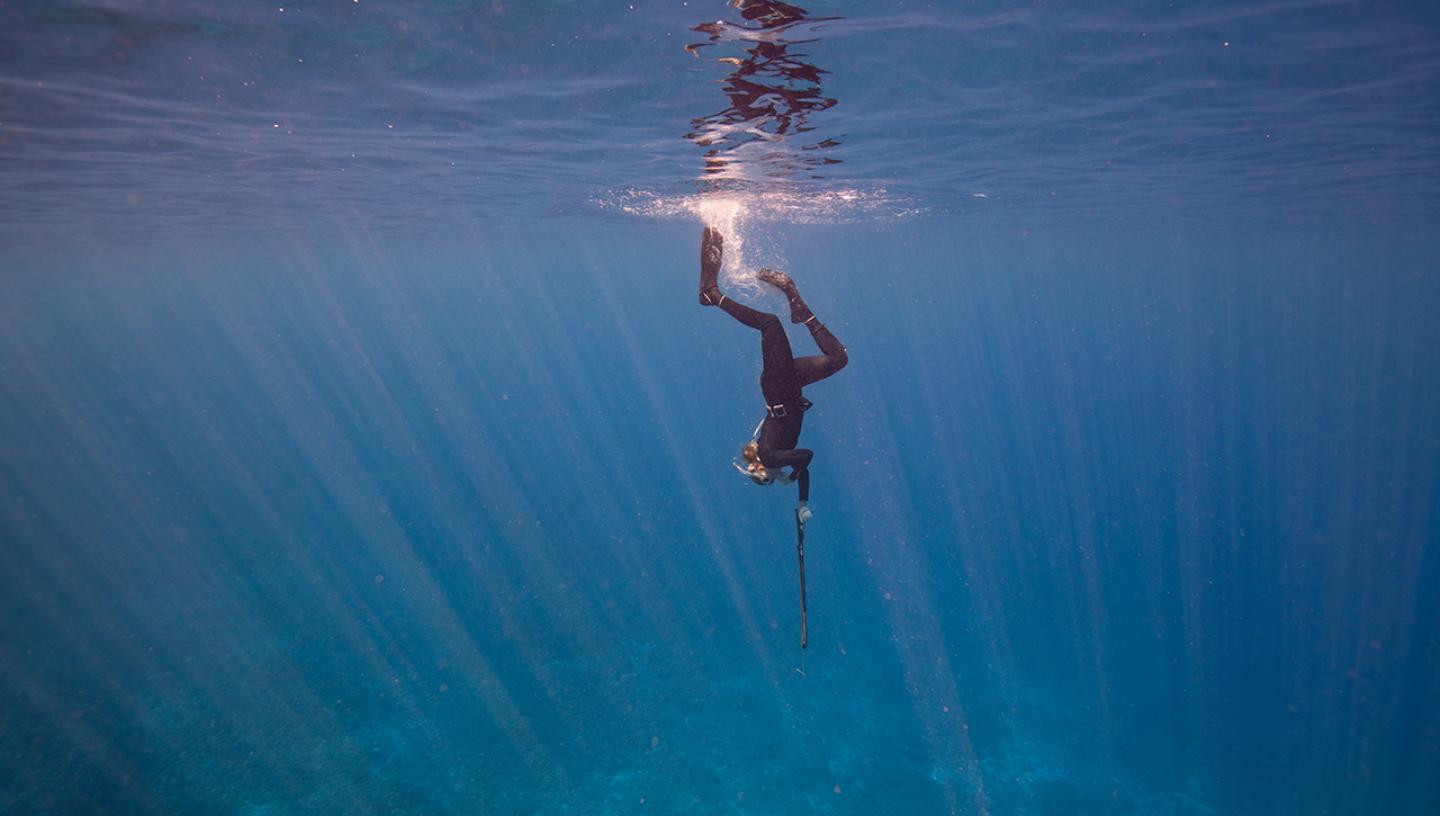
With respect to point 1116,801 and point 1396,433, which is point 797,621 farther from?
point 1396,433

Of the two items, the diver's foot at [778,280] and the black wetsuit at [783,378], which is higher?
the diver's foot at [778,280]

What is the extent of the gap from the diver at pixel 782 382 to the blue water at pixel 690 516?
10.3ft

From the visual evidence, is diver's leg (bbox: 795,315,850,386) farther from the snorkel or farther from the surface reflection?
the surface reflection

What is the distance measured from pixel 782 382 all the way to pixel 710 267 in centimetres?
191

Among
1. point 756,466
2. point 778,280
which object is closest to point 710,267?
point 778,280

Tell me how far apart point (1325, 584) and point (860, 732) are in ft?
70.1

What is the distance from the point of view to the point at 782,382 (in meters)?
7.16

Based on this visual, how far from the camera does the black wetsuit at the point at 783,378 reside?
707 cm

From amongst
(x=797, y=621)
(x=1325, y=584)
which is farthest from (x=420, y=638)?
(x=1325, y=584)

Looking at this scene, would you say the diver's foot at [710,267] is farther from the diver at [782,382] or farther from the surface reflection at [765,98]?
the surface reflection at [765,98]

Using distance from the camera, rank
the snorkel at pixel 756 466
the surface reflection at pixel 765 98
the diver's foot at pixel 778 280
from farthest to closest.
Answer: the diver's foot at pixel 778 280
the surface reflection at pixel 765 98
the snorkel at pixel 756 466

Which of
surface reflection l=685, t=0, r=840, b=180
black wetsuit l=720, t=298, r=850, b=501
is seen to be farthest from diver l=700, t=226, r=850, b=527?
surface reflection l=685, t=0, r=840, b=180

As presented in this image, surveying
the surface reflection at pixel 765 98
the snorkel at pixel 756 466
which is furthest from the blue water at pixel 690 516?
the snorkel at pixel 756 466

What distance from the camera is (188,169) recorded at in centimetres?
1619
